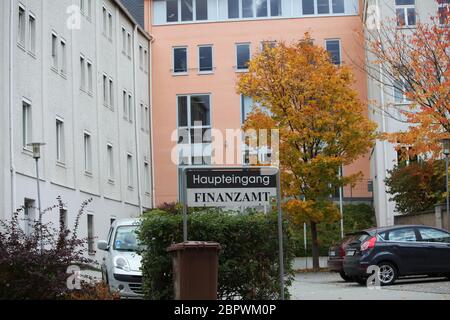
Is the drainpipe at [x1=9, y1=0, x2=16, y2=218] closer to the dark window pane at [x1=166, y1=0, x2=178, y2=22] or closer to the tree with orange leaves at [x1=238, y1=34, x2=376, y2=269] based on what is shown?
the tree with orange leaves at [x1=238, y1=34, x2=376, y2=269]

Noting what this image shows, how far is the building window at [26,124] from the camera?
29172 millimetres

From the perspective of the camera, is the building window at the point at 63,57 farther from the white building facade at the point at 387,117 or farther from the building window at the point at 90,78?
the white building facade at the point at 387,117

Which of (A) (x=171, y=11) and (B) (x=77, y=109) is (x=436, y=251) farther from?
(A) (x=171, y=11)

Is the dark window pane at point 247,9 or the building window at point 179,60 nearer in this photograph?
the dark window pane at point 247,9

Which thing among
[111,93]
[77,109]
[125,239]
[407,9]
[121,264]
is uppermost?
[407,9]

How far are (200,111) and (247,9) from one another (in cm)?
669

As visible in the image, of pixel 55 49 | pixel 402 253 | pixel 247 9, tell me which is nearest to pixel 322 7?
pixel 247 9

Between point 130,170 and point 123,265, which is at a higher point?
point 130,170

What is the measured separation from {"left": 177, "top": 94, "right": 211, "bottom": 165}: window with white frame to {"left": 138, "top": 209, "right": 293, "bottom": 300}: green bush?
36077mm

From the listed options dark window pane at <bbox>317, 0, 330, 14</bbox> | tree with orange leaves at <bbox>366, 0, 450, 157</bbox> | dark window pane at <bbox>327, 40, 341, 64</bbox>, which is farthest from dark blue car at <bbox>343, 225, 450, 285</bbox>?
dark window pane at <bbox>317, 0, 330, 14</bbox>

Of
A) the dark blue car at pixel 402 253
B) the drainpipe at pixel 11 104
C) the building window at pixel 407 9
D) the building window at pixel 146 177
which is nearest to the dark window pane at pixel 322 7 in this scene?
the building window at pixel 407 9

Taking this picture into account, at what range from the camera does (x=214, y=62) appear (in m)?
49.2

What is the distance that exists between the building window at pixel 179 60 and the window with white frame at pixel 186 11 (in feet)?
6.11

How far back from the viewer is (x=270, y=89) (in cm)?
3059
